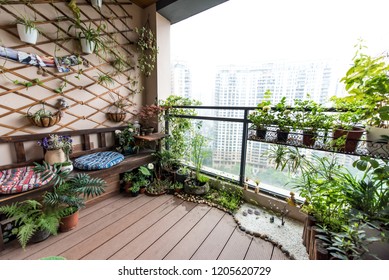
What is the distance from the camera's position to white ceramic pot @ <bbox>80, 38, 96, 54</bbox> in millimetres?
Result: 1992

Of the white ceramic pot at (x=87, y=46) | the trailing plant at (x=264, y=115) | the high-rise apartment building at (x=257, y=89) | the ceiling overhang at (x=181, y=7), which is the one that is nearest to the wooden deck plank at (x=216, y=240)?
the high-rise apartment building at (x=257, y=89)

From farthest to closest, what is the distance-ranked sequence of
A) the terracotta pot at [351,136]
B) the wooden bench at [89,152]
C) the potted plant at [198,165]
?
the potted plant at [198,165], the wooden bench at [89,152], the terracotta pot at [351,136]

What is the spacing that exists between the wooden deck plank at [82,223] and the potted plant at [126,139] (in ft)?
2.16

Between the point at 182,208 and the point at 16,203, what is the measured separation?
154 centimetres

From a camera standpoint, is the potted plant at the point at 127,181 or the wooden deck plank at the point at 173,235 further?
the potted plant at the point at 127,181

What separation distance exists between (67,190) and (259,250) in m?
1.87

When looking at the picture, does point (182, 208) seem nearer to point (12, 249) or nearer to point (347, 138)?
point (12, 249)

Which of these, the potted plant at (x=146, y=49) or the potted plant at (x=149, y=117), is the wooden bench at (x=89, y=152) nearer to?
the potted plant at (x=149, y=117)

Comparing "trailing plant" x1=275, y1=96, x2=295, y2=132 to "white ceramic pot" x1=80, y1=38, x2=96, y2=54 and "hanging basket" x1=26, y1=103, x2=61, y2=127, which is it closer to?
Answer: "white ceramic pot" x1=80, y1=38, x2=96, y2=54

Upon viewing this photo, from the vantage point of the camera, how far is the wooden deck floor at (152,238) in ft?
4.76

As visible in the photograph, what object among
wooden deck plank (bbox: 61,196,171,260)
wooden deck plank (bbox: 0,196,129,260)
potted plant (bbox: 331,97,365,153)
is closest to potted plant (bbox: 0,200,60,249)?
wooden deck plank (bbox: 0,196,129,260)

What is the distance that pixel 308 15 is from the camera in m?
1.60
